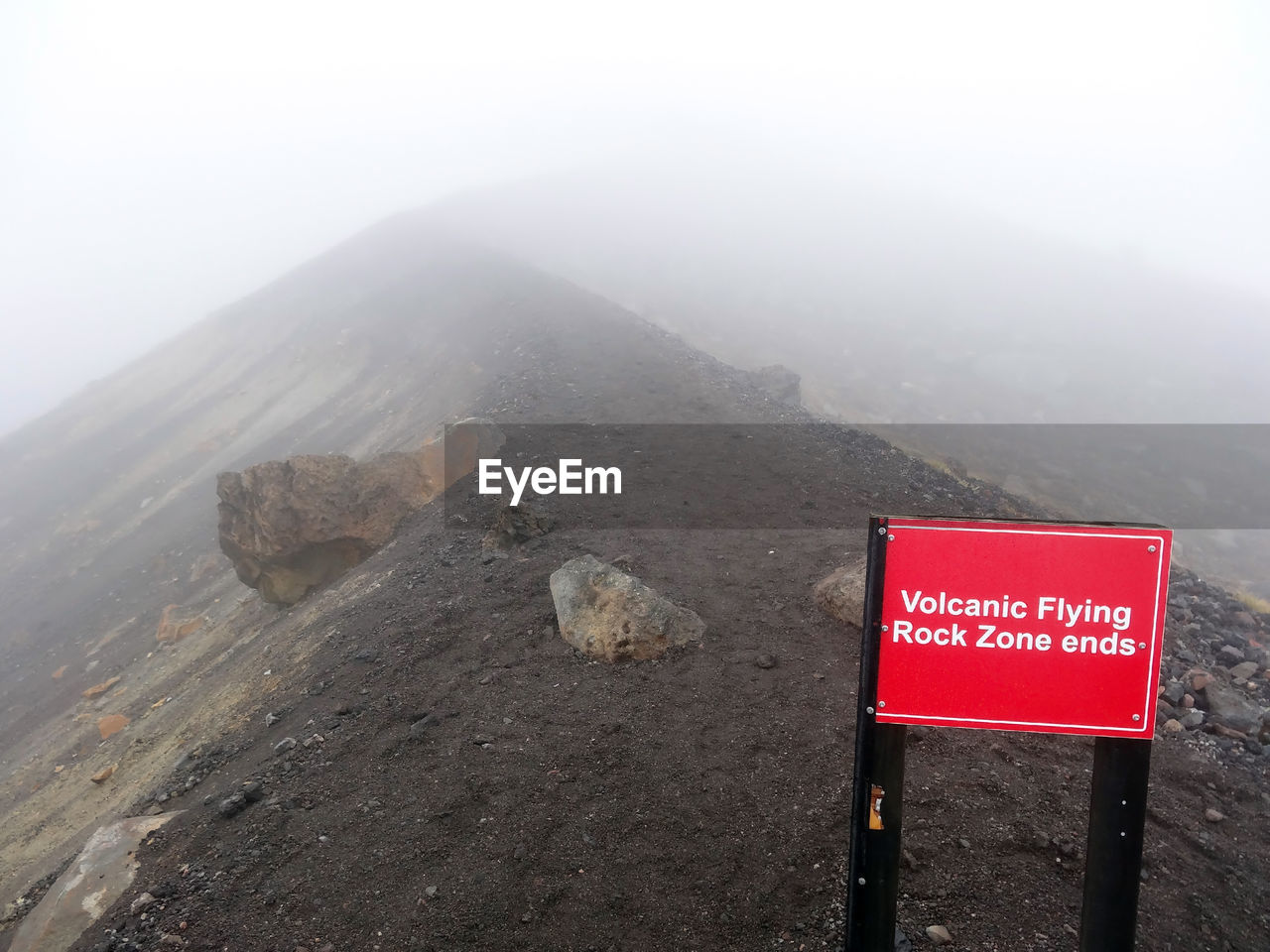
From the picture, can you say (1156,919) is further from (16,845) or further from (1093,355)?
(1093,355)

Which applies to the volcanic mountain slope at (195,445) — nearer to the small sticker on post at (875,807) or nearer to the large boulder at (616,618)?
the large boulder at (616,618)

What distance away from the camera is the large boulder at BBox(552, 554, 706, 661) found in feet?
22.7

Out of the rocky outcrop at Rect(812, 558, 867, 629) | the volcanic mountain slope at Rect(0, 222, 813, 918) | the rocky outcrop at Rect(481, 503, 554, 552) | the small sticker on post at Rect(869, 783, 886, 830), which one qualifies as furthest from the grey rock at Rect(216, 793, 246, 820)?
the rocky outcrop at Rect(812, 558, 867, 629)

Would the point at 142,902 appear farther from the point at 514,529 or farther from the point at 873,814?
the point at 514,529

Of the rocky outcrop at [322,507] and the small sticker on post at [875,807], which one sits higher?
the small sticker on post at [875,807]

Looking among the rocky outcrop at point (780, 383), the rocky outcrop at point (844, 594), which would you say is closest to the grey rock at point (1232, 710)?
the rocky outcrop at point (844, 594)

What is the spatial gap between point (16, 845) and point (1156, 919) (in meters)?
Answer: 14.0

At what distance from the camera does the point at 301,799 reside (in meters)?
5.82

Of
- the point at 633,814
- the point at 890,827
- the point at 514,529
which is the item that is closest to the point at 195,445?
the point at 514,529

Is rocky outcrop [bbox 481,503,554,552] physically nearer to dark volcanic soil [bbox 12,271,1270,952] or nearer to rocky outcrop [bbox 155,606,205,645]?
dark volcanic soil [bbox 12,271,1270,952]

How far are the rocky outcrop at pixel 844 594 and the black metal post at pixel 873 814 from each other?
14.3 ft

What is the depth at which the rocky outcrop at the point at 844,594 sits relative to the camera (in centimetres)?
720

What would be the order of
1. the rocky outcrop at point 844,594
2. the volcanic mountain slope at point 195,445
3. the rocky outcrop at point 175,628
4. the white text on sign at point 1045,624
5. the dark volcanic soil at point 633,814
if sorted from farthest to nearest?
the rocky outcrop at point 175,628 < the volcanic mountain slope at point 195,445 < the rocky outcrop at point 844,594 < the dark volcanic soil at point 633,814 < the white text on sign at point 1045,624

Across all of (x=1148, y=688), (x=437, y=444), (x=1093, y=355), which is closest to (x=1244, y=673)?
(x=1148, y=688)
